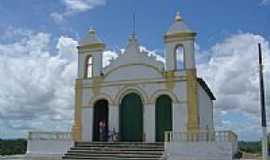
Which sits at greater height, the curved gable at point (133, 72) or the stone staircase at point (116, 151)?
the curved gable at point (133, 72)

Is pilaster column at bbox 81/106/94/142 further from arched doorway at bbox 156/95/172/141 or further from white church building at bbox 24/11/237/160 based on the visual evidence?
arched doorway at bbox 156/95/172/141

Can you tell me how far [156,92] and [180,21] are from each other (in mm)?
4285

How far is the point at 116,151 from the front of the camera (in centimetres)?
2009

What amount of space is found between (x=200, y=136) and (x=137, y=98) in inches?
191

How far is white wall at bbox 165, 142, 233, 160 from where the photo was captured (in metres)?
18.2

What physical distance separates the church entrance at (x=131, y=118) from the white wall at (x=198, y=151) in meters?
3.60

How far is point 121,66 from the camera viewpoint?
23.3 metres

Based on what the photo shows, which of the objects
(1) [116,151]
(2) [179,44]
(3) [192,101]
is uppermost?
(2) [179,44]

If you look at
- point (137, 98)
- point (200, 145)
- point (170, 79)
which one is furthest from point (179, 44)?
point (200, 145)

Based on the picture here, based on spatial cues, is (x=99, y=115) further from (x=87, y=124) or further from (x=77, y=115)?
(x=77, y=115)

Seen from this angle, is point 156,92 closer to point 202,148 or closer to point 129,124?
point 129,124

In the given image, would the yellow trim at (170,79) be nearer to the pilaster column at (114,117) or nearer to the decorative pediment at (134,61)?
A: the decorative pediment at (134,61)

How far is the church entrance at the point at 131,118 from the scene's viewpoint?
2252 cm

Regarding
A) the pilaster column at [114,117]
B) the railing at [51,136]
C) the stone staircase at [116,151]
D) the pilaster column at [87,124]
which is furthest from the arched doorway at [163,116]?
the railing at [51,136]
